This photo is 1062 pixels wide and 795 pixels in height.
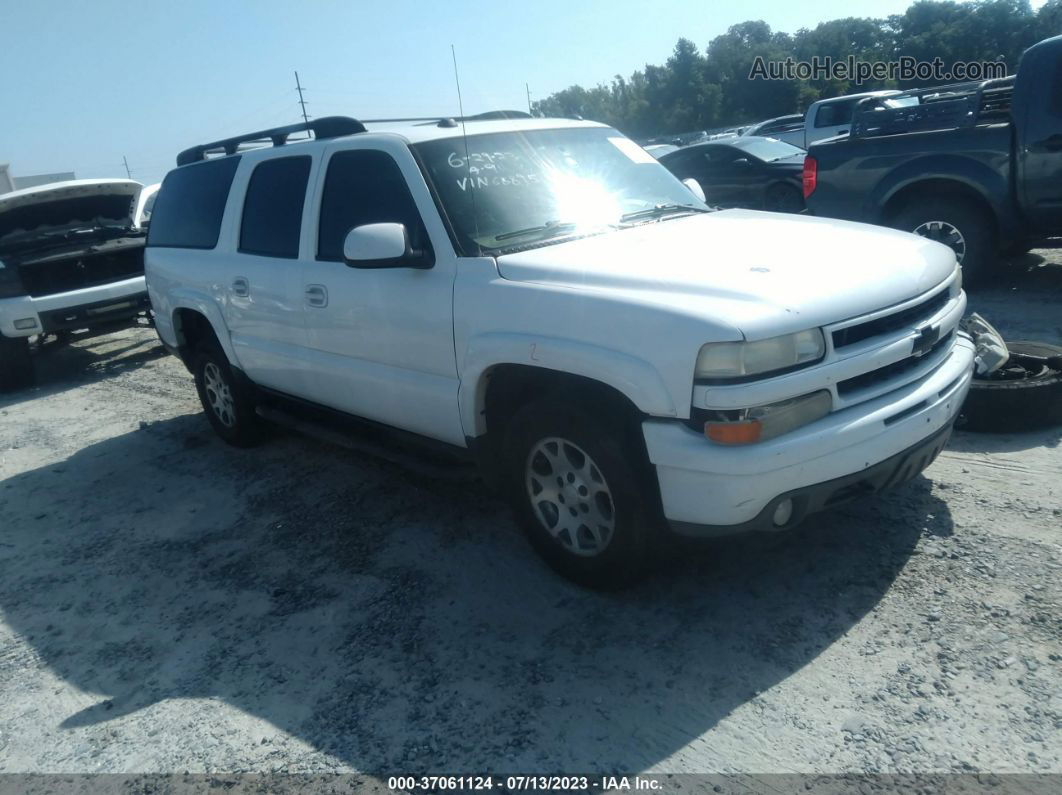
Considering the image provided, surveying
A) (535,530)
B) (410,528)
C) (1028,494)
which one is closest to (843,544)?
(1028,494)

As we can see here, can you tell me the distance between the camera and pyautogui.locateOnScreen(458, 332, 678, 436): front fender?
2.90 m

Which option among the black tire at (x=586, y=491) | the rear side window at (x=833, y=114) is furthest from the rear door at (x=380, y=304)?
the rear side window at (x=833, y=114)

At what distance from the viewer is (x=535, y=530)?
363 centimetres

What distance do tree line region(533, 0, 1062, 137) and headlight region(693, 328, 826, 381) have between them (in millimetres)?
50255

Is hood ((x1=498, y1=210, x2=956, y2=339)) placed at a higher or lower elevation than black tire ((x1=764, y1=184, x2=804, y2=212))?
higher

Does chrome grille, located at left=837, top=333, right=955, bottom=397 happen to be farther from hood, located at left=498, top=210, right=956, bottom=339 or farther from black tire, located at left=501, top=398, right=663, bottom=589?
black tire, located at left=501, top=398, right=663, bottom=589

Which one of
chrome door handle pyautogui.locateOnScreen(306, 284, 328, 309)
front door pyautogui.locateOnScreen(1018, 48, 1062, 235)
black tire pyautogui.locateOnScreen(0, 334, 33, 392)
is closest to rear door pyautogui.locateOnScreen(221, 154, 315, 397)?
chrome door handle pyautogui.locateOnScreen(306, 284, 328, 309)

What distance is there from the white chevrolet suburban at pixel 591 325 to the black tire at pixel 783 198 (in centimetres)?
935

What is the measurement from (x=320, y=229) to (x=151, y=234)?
2.74 meters

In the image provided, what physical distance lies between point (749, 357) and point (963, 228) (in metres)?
5.50

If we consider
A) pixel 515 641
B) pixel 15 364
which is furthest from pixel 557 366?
pixel 15 364

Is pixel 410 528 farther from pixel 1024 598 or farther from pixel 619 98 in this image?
pixel 619 98

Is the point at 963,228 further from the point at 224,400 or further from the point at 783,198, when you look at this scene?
the point at 783,198

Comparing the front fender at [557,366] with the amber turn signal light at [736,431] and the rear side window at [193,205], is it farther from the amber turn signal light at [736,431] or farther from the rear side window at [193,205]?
the rear side window at [193,205]
